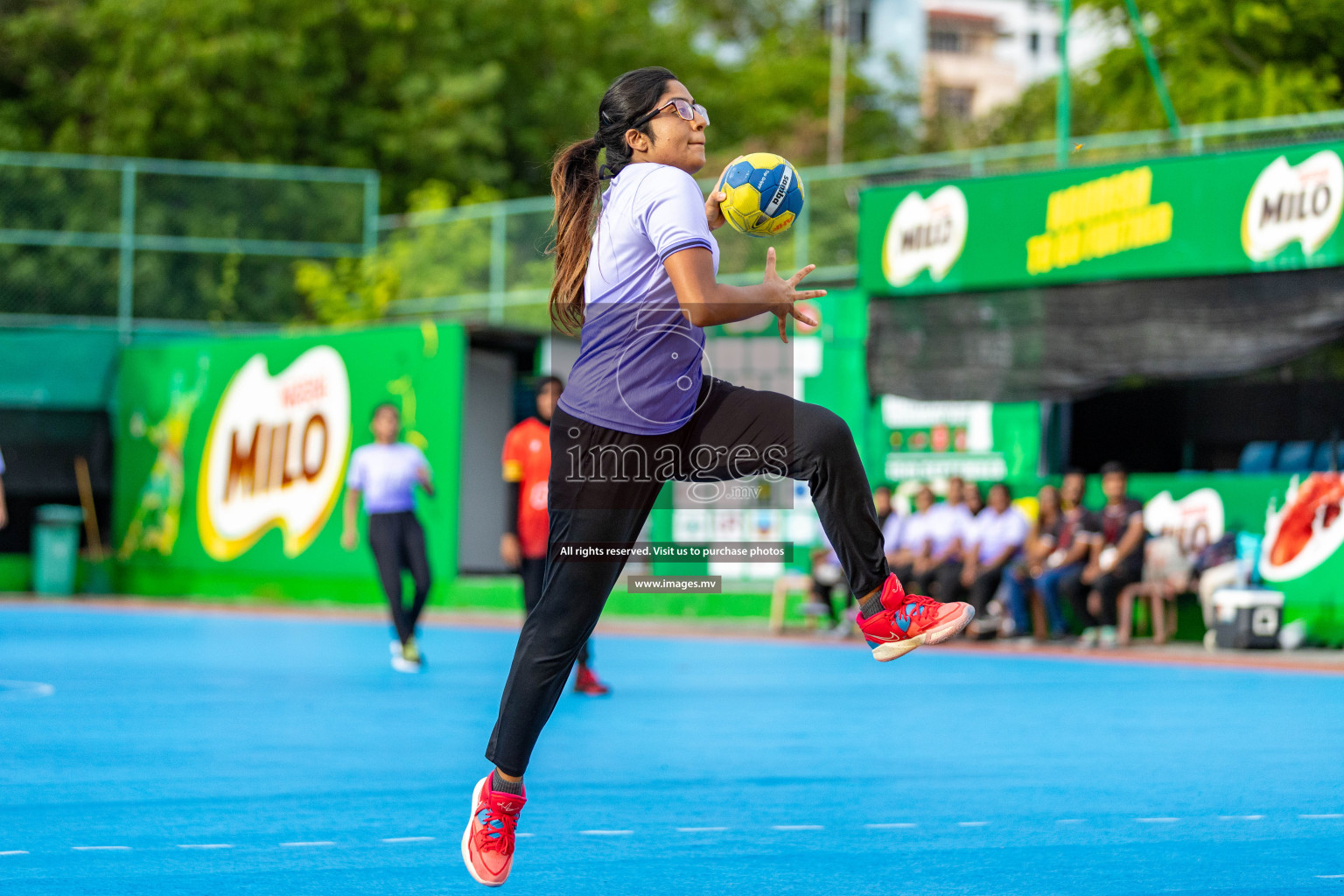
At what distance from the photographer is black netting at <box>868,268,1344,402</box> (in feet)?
53.3

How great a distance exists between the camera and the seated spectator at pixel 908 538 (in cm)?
1800

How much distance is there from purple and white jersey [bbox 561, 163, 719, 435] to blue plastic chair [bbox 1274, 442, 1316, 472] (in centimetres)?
1393

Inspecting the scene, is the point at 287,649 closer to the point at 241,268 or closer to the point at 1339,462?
the point at 1339,462

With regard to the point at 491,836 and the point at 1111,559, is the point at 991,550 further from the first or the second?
the point at 491,836

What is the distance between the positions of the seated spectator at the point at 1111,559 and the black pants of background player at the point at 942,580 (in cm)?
136

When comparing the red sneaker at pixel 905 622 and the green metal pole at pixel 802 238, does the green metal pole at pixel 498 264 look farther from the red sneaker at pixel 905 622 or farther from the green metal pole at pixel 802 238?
the red sneaker at pixel 905 622

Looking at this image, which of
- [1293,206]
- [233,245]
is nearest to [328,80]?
[233,245]

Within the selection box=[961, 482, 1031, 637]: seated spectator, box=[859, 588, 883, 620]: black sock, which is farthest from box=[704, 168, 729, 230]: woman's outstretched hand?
box=[961, 482, 1031, 637]: seated spectator

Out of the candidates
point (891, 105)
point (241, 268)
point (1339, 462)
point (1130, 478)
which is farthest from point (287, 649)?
point (891, 105)

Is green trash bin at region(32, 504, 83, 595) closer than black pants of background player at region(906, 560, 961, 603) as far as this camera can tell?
No

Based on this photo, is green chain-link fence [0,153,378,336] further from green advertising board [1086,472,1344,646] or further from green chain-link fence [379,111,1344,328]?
green advertising board [1086,472,1344,646]

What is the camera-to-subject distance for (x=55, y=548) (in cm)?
2502

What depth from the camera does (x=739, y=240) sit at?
2284cm

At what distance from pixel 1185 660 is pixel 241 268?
58.2 ft
